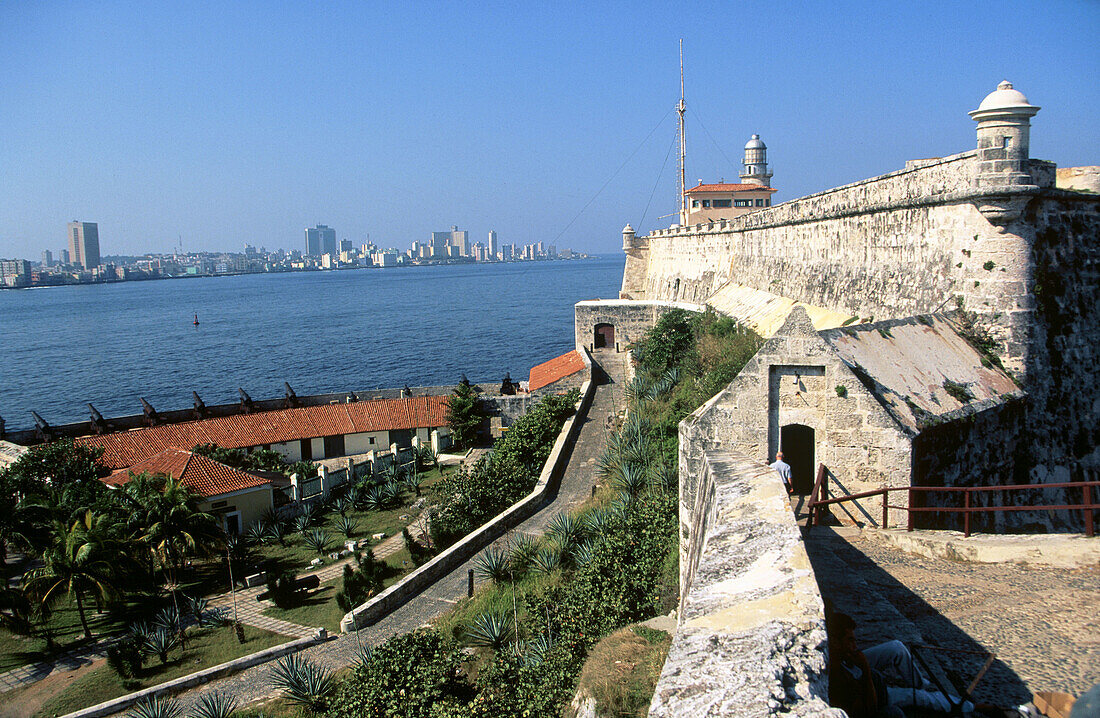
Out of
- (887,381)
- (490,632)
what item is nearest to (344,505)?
(490,632)

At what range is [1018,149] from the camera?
1193cm

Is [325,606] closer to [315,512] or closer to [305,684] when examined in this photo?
[305,684]

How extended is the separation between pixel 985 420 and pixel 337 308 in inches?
4296

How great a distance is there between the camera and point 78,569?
16625mm

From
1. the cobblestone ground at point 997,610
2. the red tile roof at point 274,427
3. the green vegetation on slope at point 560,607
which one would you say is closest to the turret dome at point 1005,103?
the green vegetation on slope at point 560,607

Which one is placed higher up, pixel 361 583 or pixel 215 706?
pixel 215 706

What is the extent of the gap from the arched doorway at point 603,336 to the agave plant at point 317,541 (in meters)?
16.0

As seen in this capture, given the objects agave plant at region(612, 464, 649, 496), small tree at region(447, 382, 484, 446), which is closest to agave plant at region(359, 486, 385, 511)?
small tree at region(447, 382, 484, 446)

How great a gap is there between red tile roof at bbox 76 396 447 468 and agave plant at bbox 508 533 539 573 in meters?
17.4

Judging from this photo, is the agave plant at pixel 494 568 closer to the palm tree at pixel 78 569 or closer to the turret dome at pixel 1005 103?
the palm tree at pixel 78 569

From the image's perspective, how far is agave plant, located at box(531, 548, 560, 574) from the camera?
14125 mm

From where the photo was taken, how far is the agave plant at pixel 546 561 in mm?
14125

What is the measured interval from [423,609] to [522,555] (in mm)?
2335

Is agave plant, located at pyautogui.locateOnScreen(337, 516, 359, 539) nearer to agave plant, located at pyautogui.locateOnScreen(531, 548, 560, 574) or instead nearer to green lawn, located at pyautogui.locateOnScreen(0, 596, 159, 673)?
green lawn, located at pyautogui.locateOnScreen(0, 596, 159, 673)
